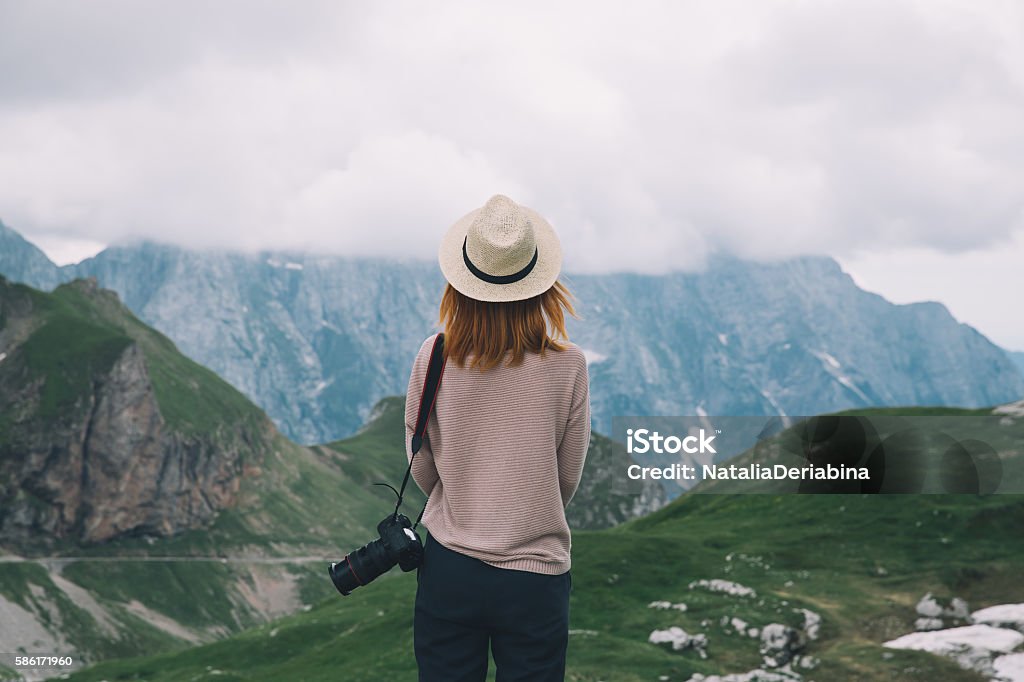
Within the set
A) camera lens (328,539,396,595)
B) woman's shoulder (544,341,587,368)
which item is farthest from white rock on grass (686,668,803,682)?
woman's shoulder (544,341,587,368)

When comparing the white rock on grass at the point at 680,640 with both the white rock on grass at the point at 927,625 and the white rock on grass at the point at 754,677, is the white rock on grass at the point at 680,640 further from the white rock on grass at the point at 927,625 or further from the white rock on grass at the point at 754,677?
the white rock on grass at the point at 927,625

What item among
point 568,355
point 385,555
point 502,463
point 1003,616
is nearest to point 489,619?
point 385,555

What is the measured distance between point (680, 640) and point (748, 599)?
787cm

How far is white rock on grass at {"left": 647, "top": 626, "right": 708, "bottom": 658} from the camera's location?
4228cm

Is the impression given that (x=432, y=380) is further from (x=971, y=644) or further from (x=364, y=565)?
(x=971, y=644)

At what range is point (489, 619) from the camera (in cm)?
932

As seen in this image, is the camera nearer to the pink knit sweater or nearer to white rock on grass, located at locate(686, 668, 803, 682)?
the pink knit sweater

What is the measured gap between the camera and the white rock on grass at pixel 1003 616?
39656 mm

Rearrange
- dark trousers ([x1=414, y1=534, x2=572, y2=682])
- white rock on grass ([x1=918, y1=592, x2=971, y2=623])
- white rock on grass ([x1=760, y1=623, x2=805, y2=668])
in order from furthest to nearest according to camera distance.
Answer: white rock on grass ([x1=918, y1=592, x2=971, y2=623]) < white rock on grass ([x1=760, y1=623, x2=805, y2=668]) < dark trousers ([x1=414, y1=534, x2=572, y2=682])

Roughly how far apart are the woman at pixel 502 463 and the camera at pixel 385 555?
0.28 meters

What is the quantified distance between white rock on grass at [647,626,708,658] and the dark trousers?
34394 mm

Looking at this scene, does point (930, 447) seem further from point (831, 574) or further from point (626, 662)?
point (626, 662)

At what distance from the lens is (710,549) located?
67.6m

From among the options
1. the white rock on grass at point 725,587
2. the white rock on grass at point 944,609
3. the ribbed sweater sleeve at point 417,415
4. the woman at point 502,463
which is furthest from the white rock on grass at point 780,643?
the ribbed sweater sleeve at point 417,415
